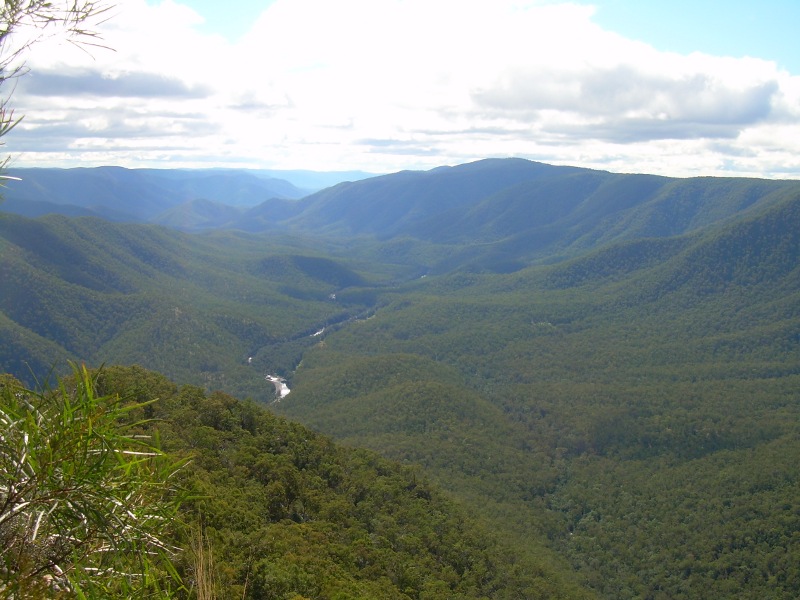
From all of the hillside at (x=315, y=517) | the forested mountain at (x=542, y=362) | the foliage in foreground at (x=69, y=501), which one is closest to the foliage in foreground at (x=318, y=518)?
the hillside at (x=315, y=517)

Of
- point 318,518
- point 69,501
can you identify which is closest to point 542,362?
point 318,518

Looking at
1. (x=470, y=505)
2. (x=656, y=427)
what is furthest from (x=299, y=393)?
(x=656, y=427)

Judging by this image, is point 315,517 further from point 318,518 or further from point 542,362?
point 542,362

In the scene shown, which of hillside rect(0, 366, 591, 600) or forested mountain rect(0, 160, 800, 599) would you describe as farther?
forested mountain rect(0, 160, 800, 599)

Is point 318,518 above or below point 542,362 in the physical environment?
above

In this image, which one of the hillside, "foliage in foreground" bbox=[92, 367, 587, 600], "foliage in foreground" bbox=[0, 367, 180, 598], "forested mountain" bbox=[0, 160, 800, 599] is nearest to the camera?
"foliage in foreground" bbox=[0, 367, 180, 598]

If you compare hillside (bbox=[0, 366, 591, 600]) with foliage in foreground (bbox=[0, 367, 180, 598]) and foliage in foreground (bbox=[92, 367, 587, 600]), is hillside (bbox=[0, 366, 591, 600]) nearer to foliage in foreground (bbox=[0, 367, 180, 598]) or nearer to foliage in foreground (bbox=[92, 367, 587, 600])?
foliage in foreground (bbox=[92, 367, 587, 600])

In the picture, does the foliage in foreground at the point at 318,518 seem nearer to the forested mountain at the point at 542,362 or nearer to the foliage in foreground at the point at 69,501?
the forested mountain at the point at 542,362

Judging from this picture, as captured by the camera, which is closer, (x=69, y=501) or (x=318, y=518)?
(x=69, y=501)

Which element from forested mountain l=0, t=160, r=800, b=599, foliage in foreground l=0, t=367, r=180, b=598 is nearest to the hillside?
forested mountain l=0, t=160, r=800, b=599
